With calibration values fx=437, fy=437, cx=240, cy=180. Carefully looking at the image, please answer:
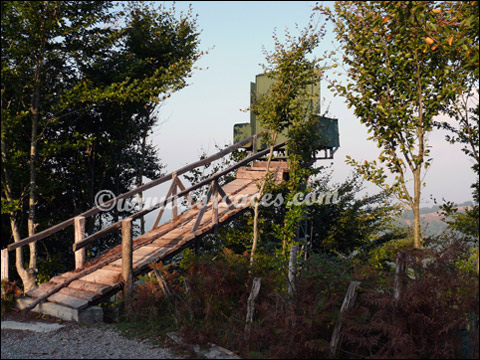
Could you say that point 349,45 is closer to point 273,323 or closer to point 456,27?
point 456,27

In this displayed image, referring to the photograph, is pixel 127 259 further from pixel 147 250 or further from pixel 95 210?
pixel 95 210

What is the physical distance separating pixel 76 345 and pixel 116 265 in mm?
3019

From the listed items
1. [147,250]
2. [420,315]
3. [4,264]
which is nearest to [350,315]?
[420,315]

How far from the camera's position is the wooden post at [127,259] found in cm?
880

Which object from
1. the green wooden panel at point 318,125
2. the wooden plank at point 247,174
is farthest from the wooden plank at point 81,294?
the wooden plank at point 247,174

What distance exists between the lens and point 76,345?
6.86 metres

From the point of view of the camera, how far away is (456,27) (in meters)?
7.82

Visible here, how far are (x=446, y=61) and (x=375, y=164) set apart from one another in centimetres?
232

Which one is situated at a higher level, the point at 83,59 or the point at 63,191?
→ the point at 83,59

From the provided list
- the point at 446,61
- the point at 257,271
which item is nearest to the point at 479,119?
the point at 446,61

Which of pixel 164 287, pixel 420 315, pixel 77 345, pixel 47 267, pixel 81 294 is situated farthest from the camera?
pixel 47 267

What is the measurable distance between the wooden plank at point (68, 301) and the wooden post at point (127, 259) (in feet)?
2.76

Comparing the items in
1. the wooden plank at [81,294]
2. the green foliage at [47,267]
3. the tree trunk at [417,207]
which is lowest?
the green foliage at [47,267]

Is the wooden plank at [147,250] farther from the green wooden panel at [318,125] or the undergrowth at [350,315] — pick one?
the green wooden panel at [318,125]
